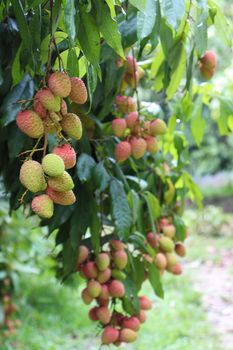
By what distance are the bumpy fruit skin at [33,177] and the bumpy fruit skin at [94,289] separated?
59cm

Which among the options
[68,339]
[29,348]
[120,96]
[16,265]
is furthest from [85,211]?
[68,339]

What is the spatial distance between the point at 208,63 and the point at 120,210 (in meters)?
0.43

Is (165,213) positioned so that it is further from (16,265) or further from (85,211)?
(16,265)

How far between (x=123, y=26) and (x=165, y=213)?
1.99ft

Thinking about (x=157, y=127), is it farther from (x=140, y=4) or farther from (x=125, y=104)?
(x=140, y=4)

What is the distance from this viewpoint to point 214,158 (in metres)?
8.95

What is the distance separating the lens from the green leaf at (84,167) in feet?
3.68

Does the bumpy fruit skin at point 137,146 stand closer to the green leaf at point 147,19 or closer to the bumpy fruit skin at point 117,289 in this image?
the bumpy fruit skin at point 117,289

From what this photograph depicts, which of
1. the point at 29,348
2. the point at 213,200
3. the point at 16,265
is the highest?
the point at 16,265

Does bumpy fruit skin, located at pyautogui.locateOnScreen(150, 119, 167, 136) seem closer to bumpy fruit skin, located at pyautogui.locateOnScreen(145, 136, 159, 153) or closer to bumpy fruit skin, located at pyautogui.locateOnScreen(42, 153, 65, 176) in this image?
bumpy fruit skin, located at pyautogui.locateOnScreen(145, 136, 159, 153)

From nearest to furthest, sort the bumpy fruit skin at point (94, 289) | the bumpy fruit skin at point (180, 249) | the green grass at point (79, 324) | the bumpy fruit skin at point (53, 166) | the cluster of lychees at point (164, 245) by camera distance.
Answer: the bumpy fruit skin at point (53, 166), the bumpy fruit skin at point (94, 289), the cluster of lychees at point (164, 245), the bumpy fruit skin at point (180, 249), the green grass at point (79, 324)

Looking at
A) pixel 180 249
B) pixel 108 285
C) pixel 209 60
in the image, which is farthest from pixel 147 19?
pixel 180 249

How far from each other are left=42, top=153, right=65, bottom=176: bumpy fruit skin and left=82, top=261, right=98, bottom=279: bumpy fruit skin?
2.02 ft

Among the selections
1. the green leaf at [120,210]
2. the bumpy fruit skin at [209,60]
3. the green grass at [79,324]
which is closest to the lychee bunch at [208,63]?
the bumpy fruit skin at [209,60]
